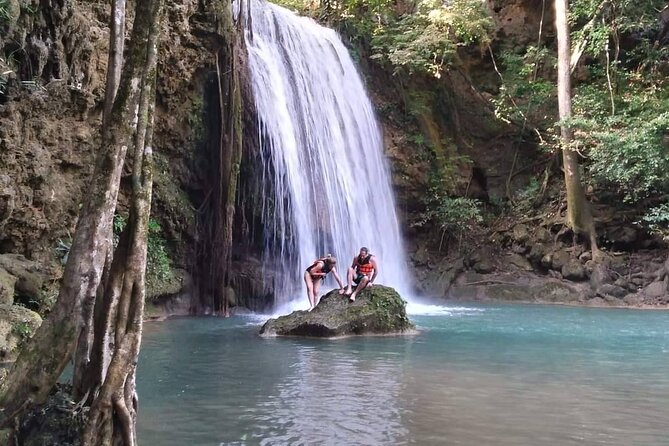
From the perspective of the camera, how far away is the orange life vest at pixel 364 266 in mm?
12046

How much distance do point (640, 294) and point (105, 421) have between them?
1725 cm

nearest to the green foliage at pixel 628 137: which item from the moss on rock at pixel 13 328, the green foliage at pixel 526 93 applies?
the green foliage at pixel 526 93

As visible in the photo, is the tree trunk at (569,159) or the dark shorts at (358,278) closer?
the dark shorts at (358,278)

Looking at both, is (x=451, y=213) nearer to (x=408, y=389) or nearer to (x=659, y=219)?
(x=659, y=219)

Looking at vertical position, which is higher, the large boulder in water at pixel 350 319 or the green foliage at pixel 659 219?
the green foliage at pixel 659 219

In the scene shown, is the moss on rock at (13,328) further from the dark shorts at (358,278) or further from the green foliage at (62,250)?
the dark shorts at (358,278)

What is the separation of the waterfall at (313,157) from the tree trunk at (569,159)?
5384 mm

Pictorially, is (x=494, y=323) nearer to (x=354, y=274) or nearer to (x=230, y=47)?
(x=354, y=274)

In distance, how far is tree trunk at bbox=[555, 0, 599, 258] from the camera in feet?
63.0

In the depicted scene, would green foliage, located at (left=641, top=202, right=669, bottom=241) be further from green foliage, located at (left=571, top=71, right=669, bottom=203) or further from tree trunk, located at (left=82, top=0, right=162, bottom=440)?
tree trunk, located at (left=82, top=0, right=162, bottom=440)

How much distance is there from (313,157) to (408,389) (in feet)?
38.6

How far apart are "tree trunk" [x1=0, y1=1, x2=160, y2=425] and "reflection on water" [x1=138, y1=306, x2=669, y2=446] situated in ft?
3.54

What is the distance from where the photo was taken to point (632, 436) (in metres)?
5.20

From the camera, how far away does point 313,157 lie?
59.1 feet
